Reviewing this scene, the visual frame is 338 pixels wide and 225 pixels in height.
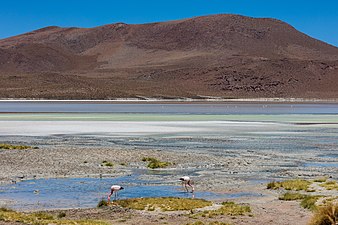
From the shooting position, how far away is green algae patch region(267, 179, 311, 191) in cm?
1950

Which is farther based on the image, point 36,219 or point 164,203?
point 164,203

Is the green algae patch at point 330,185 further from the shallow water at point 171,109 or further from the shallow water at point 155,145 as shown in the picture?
the shallow water at point 171,109

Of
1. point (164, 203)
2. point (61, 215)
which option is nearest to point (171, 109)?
point (164, 203)

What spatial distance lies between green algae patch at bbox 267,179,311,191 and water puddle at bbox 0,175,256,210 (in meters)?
1.13

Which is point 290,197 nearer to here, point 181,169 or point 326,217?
point 326,217

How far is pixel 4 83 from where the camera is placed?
160m

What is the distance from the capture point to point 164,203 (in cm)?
1675

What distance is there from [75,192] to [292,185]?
6230 mm

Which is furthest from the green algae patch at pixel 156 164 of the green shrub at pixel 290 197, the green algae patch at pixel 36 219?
the green algae patch at pixel 36 219

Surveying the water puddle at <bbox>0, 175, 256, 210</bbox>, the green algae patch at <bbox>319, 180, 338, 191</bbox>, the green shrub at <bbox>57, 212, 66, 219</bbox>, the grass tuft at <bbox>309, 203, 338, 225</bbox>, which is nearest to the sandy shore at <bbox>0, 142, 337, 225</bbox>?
the green shrub at <bbox>57, 212, 66, 219</bbox>

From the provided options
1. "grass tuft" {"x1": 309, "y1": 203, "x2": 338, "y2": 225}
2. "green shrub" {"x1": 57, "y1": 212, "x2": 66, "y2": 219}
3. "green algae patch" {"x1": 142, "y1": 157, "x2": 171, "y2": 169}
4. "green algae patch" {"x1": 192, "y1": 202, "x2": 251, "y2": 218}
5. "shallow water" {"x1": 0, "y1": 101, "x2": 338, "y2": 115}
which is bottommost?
"green algae patch" {"x1": 192, "y1": 202, "x2": 251, "y2": 218}

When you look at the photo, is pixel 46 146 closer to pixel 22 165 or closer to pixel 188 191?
pixel 22 165

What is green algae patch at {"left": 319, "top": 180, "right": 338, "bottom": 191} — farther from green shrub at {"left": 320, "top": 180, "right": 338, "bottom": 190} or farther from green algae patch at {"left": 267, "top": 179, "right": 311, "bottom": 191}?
green algae patch at {"left": 267, "top": 179, "right": 311, "bottom": 191}

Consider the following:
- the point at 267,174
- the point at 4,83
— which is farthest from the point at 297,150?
the point at 4,83
